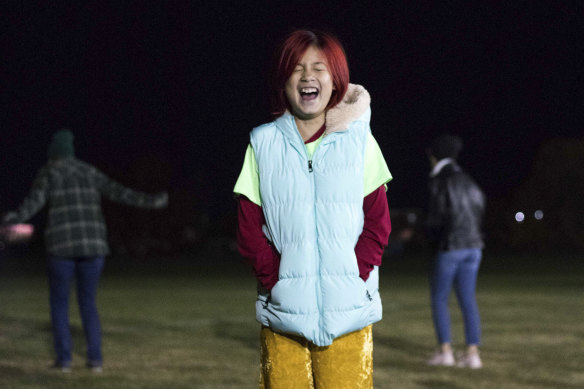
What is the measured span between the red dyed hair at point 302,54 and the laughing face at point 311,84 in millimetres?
21

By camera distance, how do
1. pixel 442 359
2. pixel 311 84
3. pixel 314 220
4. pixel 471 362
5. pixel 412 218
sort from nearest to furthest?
pixel 314 220 → pixel 311 84 → pixel 471 362 → pixel 442 359 → pixel 412 218

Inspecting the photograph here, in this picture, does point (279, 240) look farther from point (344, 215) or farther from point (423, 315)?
point (423, 315)

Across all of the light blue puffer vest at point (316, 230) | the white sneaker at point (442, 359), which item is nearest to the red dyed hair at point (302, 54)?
the light blue puffer vest at point (316, 230)

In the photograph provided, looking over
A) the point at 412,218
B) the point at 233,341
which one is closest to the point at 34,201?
the point at 233,341

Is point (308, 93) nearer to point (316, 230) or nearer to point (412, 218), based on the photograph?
point (316, 230)

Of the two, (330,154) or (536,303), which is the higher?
(330,154)

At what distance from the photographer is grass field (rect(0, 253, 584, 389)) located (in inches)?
310

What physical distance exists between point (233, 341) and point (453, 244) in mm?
3203

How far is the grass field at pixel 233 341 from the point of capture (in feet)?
25.8

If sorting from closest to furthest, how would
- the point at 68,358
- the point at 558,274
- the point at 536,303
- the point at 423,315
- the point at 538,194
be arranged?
the point at 68,358 → the point at 423,315 → the point at 536,303 → the point at 558,274 → the point at 538,194

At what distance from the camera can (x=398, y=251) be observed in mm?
49156

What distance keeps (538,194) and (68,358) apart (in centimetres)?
6797

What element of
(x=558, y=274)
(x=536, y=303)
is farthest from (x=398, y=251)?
(x=536, y=303)

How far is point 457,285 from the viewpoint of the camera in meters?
8.71
